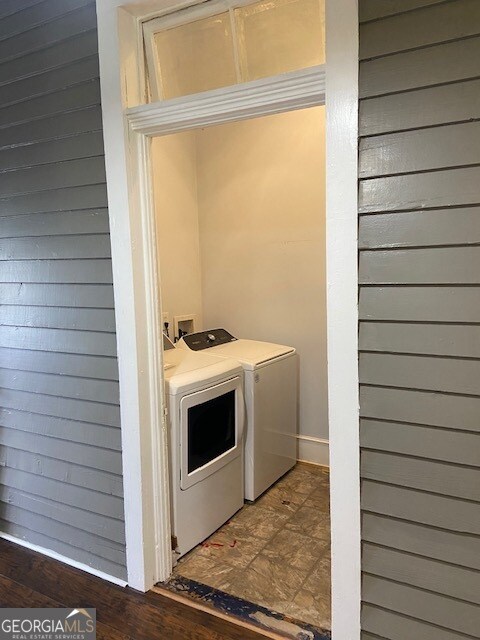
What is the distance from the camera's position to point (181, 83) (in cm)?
183

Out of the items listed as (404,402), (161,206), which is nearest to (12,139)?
(161,206)

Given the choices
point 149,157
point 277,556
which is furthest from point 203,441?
point 149,157

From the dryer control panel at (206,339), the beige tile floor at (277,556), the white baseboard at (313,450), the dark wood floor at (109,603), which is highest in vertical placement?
the dryer control panel at (206,339)

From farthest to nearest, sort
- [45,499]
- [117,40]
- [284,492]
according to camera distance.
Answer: [284,492] → [45,499] → [117,40]

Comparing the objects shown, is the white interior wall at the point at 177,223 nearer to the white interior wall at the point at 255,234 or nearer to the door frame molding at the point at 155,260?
the white interior wall at the point at 255,234

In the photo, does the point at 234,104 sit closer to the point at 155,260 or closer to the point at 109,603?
the point at 155,260

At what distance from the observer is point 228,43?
1.69m

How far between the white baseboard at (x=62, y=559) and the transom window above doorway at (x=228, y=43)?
6.86 ft

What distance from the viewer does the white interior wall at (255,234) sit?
118 inches

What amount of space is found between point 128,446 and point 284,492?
1.34 m

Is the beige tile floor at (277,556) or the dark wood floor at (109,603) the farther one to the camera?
the beige tile floor at (277,556)

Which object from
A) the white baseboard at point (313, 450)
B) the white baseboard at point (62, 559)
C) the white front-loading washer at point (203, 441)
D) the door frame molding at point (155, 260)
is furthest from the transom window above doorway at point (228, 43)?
the white baseboard at point (313, 450)

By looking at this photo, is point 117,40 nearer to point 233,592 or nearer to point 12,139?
point 12,139

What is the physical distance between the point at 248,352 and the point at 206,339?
33cm
